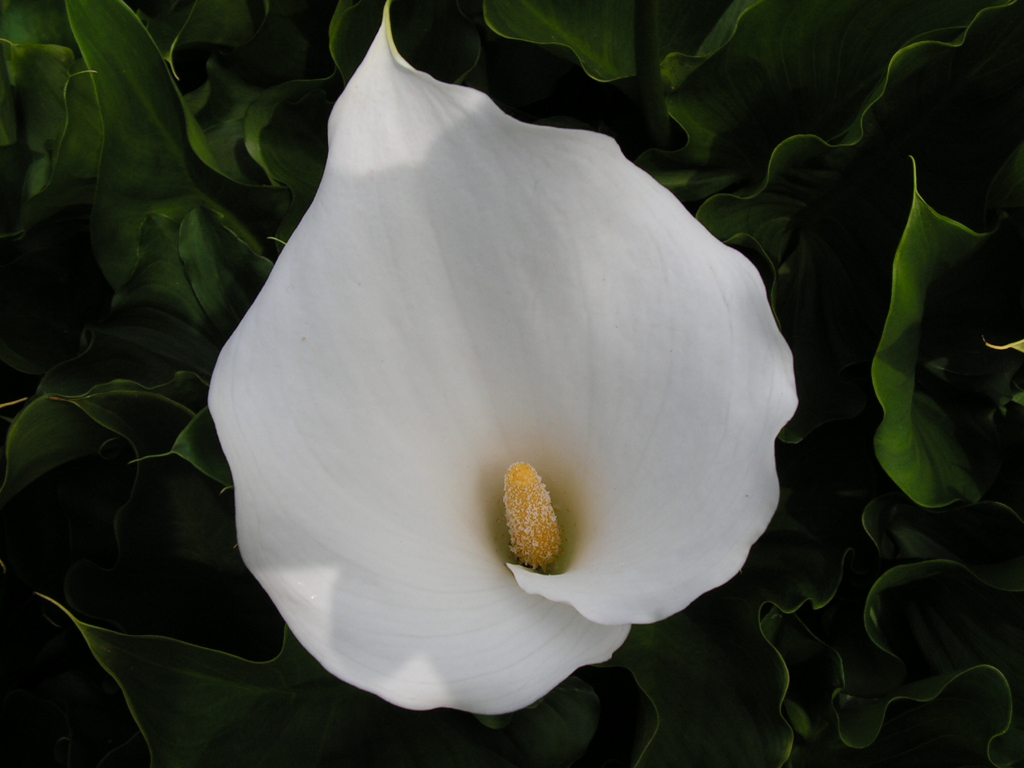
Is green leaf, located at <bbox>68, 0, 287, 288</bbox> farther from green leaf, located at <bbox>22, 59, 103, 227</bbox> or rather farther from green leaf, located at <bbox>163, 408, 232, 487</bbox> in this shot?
green leaf, located at <bbox>163, 408, 232, 487</bbox>

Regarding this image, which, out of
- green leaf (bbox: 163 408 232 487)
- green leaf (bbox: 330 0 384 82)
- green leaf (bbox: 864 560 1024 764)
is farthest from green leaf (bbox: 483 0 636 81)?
green leaf (bbox: 864 560 1024 764)

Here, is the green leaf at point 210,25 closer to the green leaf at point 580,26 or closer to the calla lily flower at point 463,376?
the green leaf at point 580,26

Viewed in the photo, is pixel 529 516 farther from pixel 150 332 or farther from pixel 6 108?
pixel 6 108

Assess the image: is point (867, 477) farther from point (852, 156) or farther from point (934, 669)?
point (852, 156)

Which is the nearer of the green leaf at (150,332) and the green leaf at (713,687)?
the green leaf at (713,687)

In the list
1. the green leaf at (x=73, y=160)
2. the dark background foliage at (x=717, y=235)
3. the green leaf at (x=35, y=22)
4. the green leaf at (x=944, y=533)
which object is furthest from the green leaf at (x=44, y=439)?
the green leaf at (x=944, y=533)

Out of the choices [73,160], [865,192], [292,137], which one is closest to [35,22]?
[73,160]
